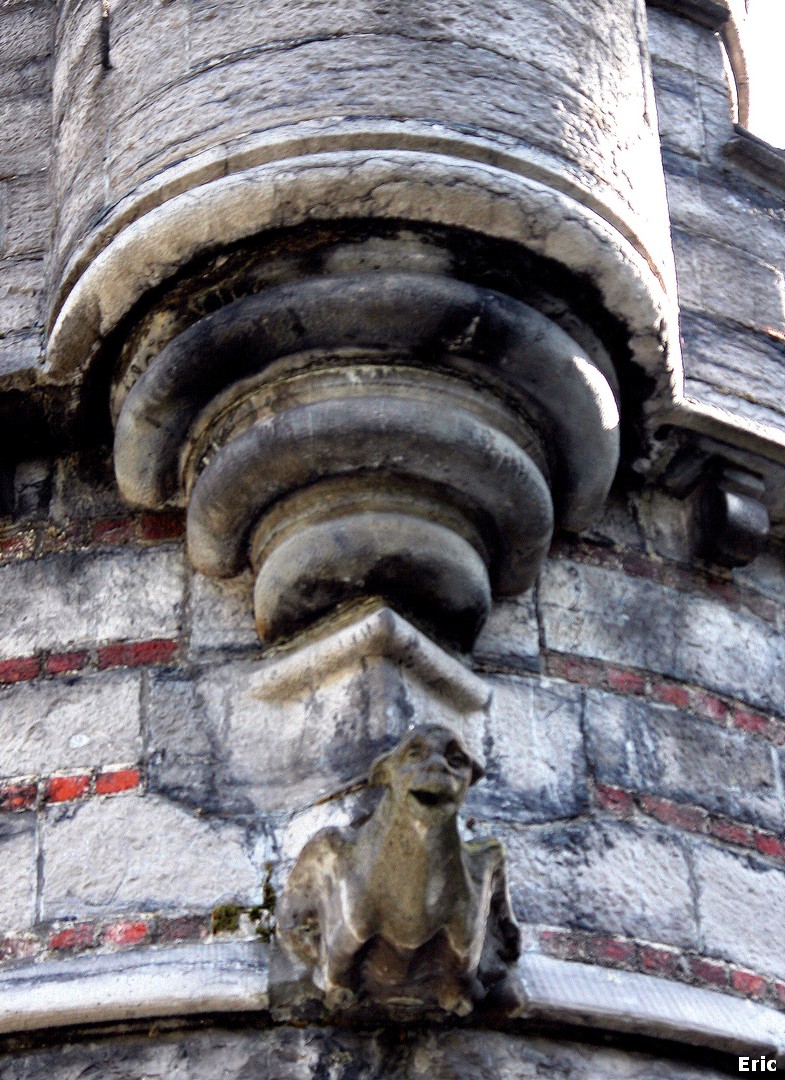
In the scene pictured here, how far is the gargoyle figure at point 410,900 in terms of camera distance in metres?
3.08

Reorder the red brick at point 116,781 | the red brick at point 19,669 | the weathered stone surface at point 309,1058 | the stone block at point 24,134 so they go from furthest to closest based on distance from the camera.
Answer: the stone block at point 24,134
the red brick at point 19,669
the red brick at point 116,781
the weathered stone surface at point 309,1058

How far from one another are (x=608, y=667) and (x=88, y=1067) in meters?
1.17

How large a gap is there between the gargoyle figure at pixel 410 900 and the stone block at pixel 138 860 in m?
0.16

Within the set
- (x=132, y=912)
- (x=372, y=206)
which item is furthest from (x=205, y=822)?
(x=372, y=206)

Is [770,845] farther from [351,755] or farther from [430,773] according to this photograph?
[430,773]

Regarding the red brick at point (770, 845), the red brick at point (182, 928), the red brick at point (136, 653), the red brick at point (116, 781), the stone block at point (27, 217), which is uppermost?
the stone block at point (27, 217)

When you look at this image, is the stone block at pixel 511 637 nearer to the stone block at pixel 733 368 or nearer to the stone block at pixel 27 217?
the stone block at pixel 733 368

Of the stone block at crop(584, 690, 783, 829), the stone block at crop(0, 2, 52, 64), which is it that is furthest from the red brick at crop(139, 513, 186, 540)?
the stone block at crop(0, 2, 52, 64)

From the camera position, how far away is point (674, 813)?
12.1 ft

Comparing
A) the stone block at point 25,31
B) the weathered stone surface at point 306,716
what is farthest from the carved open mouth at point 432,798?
the stone block at point 25,31

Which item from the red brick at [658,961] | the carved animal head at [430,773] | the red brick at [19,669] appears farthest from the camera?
the red brick at [19,669]

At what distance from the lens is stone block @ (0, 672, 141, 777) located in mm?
3627

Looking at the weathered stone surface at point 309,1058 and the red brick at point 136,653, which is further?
the red brick at point 136,653

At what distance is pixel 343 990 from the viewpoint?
126 inches
